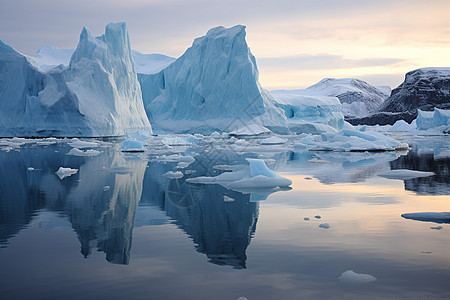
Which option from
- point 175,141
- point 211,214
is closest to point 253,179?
point 211,214

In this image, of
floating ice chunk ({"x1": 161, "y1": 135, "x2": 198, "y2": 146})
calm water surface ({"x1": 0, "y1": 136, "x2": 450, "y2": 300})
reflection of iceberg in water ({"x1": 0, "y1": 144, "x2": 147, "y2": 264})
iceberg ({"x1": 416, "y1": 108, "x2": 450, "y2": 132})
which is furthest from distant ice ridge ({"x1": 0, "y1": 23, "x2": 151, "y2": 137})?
iceberg ({"x1": 416, "y1": 108, "x2": 450, "y2": 132})

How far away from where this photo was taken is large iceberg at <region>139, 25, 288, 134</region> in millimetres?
34125

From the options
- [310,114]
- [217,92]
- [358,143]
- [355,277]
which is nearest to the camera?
[355,277]

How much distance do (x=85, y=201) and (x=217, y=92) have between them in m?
28.9

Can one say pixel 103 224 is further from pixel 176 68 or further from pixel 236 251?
pixel 176 68

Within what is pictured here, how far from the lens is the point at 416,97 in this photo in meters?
83.1

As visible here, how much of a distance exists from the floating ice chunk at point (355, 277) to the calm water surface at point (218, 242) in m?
0.06

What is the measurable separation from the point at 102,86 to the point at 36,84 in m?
4.11

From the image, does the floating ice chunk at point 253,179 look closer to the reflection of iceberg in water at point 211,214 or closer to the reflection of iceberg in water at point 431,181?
the reflection of iceberg in water at point 211,214

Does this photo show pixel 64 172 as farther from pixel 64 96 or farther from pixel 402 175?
pixel 64 96

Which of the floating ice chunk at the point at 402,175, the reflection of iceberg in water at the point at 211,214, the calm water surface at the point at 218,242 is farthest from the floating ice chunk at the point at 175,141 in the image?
the calm water surface at the point at 218,242

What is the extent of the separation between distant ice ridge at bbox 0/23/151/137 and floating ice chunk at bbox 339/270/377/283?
24086 millimetres

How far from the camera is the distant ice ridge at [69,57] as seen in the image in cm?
3817

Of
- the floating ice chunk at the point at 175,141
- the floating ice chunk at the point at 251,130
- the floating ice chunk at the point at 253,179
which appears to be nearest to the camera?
the floating ice chunk at the point at 253,179
